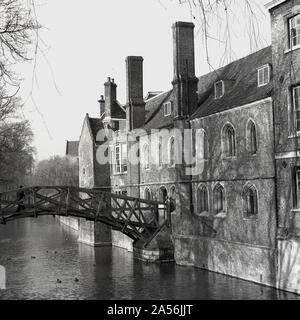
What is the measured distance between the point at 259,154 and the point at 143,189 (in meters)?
13.2

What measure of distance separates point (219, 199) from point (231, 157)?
7.82 ft

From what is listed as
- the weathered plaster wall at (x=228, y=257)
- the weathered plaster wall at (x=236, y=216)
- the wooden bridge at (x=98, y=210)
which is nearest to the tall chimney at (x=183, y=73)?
the weathered plaster wall at (x=236, y=216)

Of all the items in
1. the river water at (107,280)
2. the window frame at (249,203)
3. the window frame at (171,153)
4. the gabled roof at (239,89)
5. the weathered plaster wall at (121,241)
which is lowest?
the river water at (107,280)

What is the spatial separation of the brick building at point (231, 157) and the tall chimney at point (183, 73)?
0.06 metres

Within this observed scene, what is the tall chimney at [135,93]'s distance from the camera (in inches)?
1348

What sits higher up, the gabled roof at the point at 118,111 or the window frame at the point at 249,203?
the gabled roof at the point at 118,111

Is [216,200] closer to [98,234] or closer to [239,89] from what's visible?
[239,89]

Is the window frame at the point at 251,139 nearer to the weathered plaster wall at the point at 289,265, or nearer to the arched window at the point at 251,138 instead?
the arched window at the point at 251,138

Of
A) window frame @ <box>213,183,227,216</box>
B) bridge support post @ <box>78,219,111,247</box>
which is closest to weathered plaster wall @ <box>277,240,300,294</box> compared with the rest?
window frame @ <box>213,183,227,216</box>

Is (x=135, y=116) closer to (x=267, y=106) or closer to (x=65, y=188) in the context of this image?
(x=65, y=188)

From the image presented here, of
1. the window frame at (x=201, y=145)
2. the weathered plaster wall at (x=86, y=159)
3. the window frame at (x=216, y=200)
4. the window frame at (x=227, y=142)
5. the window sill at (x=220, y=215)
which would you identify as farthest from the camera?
the weathered plaster wall at (x=86, y=159)

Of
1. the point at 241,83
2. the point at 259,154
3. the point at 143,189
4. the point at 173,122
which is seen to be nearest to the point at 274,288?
the point at 259,154

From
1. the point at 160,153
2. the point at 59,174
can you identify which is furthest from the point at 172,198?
the point at 59,174

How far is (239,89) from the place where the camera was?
24.1 meters
